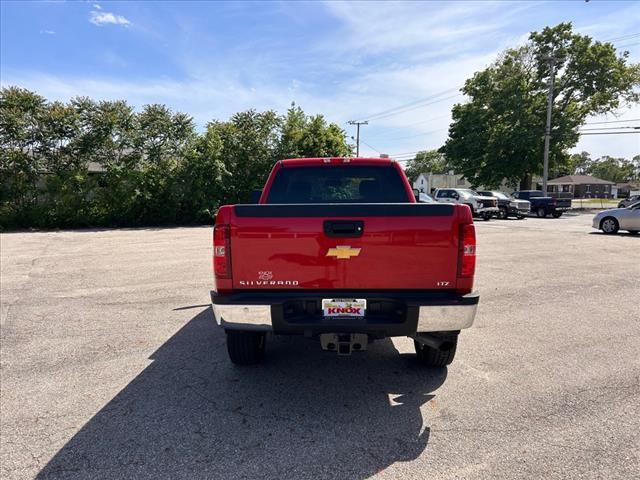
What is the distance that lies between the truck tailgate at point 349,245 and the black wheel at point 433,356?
1.05m

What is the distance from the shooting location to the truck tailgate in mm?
2941

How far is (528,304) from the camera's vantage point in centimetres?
627

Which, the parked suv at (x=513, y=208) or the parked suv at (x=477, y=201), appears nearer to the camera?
the parked suv at (x=477, y=201)

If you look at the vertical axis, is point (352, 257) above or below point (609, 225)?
above

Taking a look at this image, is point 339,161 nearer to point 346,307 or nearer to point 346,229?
point 346,229

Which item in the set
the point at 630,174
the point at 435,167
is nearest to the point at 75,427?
the point at 435,167

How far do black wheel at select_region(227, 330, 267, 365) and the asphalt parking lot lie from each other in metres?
0.12

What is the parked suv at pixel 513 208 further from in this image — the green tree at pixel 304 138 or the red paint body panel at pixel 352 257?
the red paint body panel at pixel 352 257

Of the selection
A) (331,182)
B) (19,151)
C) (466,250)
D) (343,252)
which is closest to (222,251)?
(343,252)

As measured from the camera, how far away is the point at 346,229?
116 inches

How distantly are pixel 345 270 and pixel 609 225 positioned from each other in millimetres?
17873

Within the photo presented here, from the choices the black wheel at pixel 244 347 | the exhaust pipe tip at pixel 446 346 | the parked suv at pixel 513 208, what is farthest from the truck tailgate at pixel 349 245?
the parked suv at pixel 513 208

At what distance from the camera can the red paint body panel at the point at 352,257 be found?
9.66 ft

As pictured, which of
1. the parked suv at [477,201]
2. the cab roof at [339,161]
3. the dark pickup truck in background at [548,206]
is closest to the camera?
the cab roof at [339,161]
